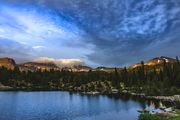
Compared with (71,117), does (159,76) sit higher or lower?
higher

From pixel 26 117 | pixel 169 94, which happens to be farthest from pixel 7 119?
pixel 169 94

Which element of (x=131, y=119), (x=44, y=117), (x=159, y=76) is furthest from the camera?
(x=159, y=76)

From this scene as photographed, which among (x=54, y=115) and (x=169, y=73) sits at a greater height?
(x=169, y=73)

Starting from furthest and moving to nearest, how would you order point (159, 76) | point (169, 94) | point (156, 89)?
1. point (159, 76)
2. point (156, 89)
3. point (169, 94)

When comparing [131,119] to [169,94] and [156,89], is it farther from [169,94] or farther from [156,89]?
[156,89]

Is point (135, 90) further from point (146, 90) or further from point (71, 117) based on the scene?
point (71, 117)

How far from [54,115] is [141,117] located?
3125cm

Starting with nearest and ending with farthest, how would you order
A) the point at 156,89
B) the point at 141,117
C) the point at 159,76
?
the point at 141,117, the point at 156,89, the point at 159,76

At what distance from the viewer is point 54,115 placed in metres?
85.7

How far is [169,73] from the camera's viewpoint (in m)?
178

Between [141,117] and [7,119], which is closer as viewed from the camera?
[141,117]

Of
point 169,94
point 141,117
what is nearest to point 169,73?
point 169,94

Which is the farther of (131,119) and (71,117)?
(71,117)

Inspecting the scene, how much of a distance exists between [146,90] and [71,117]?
96.5 meters
